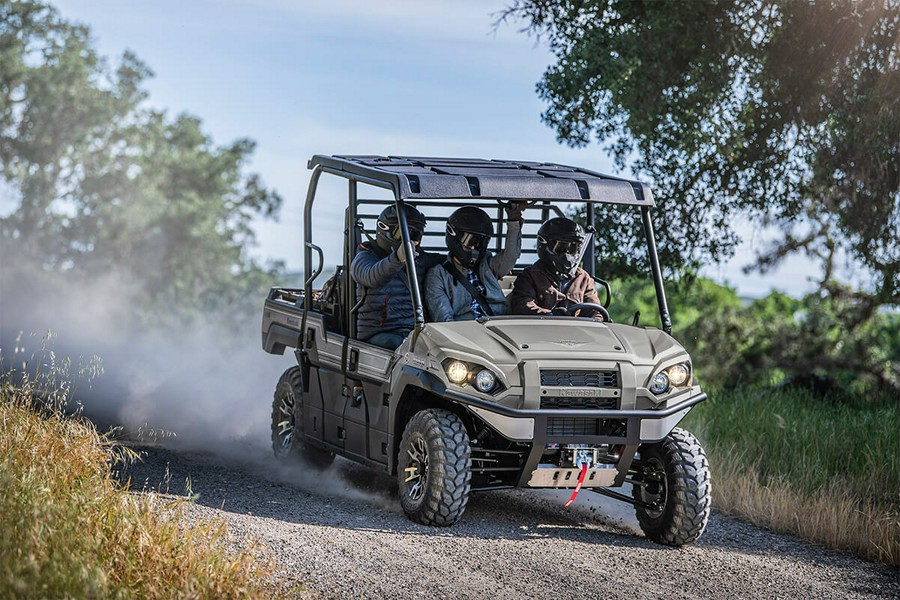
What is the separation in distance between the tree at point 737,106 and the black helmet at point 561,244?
5.00m

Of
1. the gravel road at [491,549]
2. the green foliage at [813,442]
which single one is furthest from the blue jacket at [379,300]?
the green foliage at [813,442]

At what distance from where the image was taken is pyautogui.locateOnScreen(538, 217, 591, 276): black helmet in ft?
30.1

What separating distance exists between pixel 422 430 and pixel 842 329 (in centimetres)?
1451

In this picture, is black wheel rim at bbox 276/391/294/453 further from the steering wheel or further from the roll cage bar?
the steering wheel

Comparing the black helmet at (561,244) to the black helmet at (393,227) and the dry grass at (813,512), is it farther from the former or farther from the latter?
the dry grass at (813,512)

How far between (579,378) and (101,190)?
3786 cm

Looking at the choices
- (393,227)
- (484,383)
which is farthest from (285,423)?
(484,383)

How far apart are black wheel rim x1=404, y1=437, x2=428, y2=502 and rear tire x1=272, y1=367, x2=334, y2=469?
2.08 m

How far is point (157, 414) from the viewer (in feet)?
44.6

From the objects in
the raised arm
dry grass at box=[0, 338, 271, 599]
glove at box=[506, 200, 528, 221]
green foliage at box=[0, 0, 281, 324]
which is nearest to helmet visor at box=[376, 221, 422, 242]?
the raised arm

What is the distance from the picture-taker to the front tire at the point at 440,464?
26.7ft

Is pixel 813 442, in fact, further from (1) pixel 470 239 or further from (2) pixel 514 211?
(1) pixel 470 239

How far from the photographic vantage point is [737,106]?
14406 mm

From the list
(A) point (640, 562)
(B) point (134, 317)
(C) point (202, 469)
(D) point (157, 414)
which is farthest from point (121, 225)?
(A) point (640, 562)
